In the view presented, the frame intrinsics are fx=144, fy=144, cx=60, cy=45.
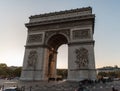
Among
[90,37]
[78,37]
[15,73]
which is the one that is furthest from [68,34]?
[15,73]

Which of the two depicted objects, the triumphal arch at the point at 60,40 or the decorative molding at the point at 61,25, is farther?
the decorative molding at the point at 61,25

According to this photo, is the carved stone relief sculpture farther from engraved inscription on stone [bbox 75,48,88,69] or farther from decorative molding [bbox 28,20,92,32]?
decorative molding [bbox 28,20,92,32]

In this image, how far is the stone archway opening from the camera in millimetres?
31895

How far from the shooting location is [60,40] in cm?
3425

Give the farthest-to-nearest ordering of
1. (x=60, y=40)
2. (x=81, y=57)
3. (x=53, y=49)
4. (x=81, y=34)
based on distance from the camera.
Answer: (x=53, y=49) → (x=60, y=40) → (x=81, y=34) → (x=81, y=57)

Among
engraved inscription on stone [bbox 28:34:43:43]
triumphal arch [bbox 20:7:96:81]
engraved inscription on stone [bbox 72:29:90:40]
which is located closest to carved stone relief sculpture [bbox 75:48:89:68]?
triumphal arch [bbox 20:7:96:81]

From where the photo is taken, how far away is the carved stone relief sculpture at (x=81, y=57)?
1027 inches

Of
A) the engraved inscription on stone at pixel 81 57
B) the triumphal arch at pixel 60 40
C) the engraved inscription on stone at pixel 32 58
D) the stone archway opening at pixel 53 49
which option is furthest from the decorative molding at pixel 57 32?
the engraved inscription on stone at pixel 81 57

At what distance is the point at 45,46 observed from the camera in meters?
30.2

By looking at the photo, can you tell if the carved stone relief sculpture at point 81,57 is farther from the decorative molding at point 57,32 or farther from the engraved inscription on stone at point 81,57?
the decorative molding at point 57,32

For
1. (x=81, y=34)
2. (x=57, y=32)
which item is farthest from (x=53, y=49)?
(x=81, y=34)

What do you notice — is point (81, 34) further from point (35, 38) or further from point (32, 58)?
point (32, 58)

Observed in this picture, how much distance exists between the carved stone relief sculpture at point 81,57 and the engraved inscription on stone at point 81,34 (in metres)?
2.66

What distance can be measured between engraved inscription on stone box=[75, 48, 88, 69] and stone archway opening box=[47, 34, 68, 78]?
5818 mm
